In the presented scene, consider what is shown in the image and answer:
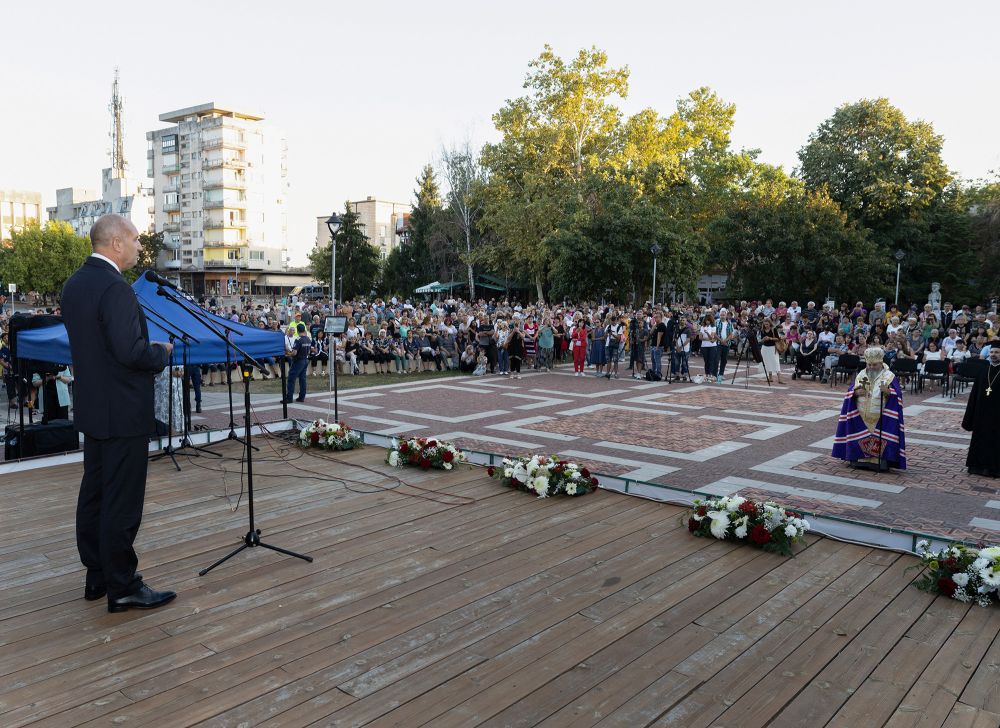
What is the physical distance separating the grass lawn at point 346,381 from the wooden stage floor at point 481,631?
10374 millimetres

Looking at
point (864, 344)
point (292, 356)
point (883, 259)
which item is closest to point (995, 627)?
point (292, 356)

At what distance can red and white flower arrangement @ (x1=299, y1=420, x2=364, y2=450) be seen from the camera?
7.88 metres

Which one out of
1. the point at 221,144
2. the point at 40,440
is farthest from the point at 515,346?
the point at 221,144

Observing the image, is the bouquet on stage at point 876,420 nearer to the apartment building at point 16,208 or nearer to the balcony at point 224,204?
the balcony at point 224,204

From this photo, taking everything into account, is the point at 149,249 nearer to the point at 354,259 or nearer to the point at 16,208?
the point at 354,259

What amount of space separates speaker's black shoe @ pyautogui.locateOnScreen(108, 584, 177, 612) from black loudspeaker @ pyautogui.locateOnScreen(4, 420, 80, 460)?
168 inches

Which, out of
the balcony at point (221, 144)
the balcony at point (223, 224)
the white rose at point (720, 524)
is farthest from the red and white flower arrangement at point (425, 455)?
the balcony at point (221, 144)

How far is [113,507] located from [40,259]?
225 ft

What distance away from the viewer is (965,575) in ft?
13.3

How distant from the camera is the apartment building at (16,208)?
98250mm

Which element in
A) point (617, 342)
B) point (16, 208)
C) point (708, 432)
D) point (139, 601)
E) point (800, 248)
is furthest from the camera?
point (16, 208)

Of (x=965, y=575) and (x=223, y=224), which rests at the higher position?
(x=223, y=224)

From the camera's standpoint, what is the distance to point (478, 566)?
4.50 m

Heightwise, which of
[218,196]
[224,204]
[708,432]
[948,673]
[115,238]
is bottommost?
[708,432]
